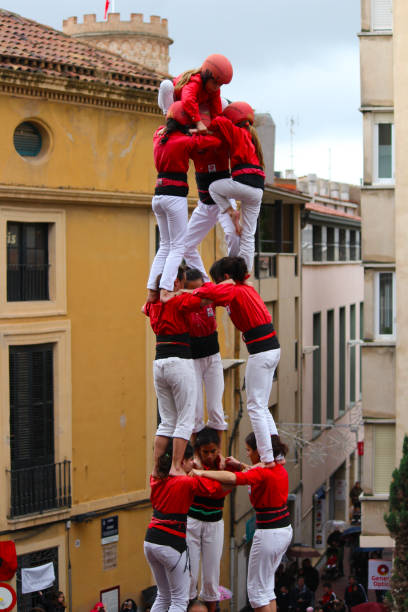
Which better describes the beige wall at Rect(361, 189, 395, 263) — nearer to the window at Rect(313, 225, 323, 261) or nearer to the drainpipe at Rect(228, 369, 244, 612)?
the drainpipe at Rect(228, 369, 244, 612)

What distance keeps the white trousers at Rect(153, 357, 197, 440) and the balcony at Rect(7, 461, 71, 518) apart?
1256 centimetres

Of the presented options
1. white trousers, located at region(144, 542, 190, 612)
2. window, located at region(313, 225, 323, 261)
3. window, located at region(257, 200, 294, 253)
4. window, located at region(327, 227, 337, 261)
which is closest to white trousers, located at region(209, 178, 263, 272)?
white trousers, located at region(144, 542, 190, 612)

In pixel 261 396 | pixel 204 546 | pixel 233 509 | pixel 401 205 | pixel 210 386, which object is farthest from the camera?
pixel 233 509

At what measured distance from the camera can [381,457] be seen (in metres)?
33.8

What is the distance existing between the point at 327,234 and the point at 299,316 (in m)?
8.19

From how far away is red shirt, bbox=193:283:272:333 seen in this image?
1625 centimetres

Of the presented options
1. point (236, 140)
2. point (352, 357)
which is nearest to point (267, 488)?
point (236, 140)

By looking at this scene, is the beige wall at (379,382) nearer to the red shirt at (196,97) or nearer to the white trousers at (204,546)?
the white trousers at (204,546)

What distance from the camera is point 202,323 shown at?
706 inches

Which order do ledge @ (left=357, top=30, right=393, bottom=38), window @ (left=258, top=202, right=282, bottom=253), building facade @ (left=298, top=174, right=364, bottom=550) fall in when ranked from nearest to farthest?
ledge @ (left=357, top=30, right=393, bottom=38), window @ (left=258, top=202, right=282, bottom=253), building facade @ (left=298, top=174, right=364, bottom=550)

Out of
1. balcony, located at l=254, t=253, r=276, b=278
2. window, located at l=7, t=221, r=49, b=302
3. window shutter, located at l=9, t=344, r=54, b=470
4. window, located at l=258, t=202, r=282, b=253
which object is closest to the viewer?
window shutter, located at l=9, t=344, r=54, b=470

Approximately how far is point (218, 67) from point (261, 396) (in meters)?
4.90

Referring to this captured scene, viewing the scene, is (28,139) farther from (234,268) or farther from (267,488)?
(267,488)

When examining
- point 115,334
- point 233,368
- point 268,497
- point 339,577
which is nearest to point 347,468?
point 339,577
